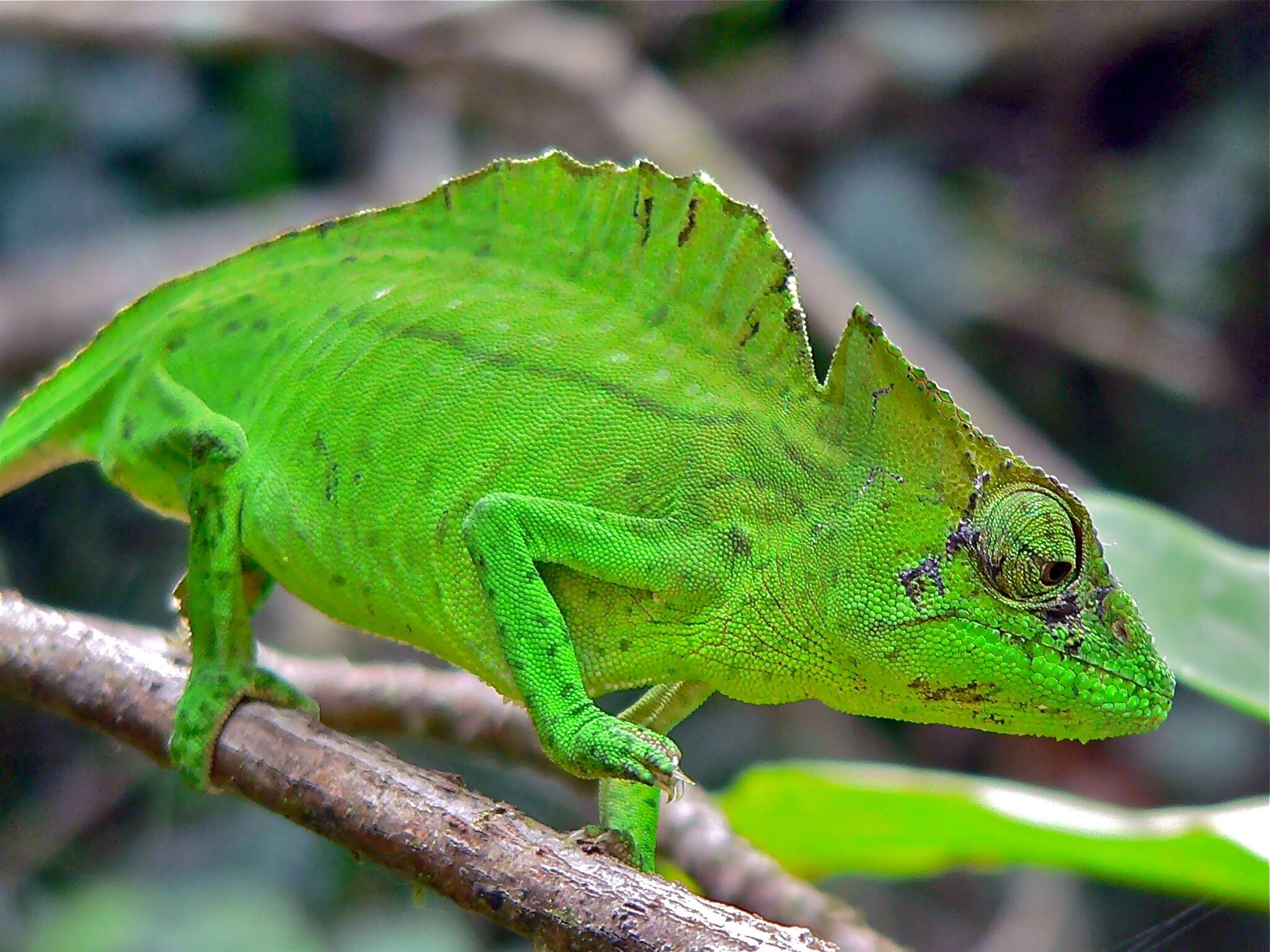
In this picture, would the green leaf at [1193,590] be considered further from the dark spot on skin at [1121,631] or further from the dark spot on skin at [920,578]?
the dark spot on skin at [920,578]

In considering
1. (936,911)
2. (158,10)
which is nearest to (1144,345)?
(936,911)

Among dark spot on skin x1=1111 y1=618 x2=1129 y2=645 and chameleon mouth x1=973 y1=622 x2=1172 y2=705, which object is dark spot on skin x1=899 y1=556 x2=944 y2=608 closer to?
chameleon mouth x1=973 y1=622 x2=1172 y2=705

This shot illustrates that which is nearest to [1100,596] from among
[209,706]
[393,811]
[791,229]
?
[393,811]

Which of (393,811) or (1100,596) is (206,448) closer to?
(393,811)

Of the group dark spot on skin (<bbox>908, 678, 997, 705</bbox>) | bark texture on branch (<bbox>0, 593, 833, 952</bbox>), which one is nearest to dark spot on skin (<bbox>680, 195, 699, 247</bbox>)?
dark spot on skin (<bbox>908, 678, 997, 705</bbox>)

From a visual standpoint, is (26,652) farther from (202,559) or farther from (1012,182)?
(1012,182)

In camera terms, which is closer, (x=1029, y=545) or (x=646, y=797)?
(x=1029, y=545)
